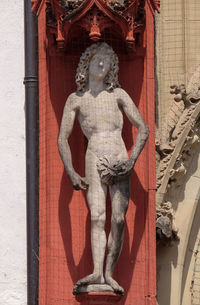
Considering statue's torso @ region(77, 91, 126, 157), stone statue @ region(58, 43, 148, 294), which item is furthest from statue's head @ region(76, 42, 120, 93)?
statue's torso @ region(77, 91, 126, 157)

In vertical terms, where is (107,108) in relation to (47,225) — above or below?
above

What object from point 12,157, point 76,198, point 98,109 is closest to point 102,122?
point 98,109

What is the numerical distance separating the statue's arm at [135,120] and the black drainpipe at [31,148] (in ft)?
2.30

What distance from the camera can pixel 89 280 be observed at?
10.8 metres

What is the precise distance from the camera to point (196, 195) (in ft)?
38.1

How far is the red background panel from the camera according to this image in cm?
1112

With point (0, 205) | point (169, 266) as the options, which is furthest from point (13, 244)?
point (169, 266)

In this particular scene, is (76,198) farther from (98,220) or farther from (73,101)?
(73,101)

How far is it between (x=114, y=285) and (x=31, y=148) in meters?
1.23

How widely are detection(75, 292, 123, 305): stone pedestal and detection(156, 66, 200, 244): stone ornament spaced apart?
2.46 feet

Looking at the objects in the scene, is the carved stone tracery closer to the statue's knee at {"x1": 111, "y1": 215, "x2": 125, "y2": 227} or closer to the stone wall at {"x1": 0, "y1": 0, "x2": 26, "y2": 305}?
the stone wall at {"x1": 0, "y1": 0, "x2": 26, "y2": 305}

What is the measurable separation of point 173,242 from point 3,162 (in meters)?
1.32

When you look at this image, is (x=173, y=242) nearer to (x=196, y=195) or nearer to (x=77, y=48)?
(x=196, y=195)

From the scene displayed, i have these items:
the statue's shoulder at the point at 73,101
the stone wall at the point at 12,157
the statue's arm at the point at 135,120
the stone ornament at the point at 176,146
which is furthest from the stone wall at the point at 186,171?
the stone wall at the point at 12,157
